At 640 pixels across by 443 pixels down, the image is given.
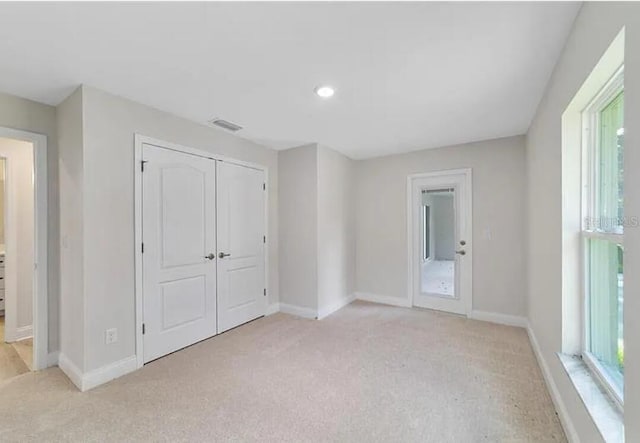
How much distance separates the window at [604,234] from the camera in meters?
1.43

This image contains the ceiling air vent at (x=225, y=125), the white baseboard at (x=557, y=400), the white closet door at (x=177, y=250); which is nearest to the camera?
the white baseboard at (x=557, y=400)

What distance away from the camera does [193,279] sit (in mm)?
2998

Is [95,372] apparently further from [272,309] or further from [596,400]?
[596,400]

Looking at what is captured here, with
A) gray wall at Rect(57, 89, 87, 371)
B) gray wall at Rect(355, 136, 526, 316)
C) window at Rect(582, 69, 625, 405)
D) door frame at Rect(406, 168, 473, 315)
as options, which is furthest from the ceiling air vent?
window at Rect(582, 69, 625, 405)

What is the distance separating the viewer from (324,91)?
2295 millimetres

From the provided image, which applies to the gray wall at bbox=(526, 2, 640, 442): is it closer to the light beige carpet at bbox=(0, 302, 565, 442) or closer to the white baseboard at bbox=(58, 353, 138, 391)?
the light beige carpet at bbox=(0, 302, 565, 442)

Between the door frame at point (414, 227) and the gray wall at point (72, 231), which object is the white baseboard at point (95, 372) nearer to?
the gray wall at point (72, 231)

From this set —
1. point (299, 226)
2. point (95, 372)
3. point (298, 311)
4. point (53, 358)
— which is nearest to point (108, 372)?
point (95, 372)

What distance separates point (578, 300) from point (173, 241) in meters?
3.15

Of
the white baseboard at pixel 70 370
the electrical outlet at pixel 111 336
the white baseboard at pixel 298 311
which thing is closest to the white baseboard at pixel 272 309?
the white baseboard at pixel 298 311

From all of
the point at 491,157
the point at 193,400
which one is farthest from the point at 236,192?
the point at 491,157

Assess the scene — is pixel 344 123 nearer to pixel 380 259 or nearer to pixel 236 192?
pixel 236 192

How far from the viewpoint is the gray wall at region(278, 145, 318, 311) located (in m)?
3.81

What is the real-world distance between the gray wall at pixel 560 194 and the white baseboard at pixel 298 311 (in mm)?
2359
